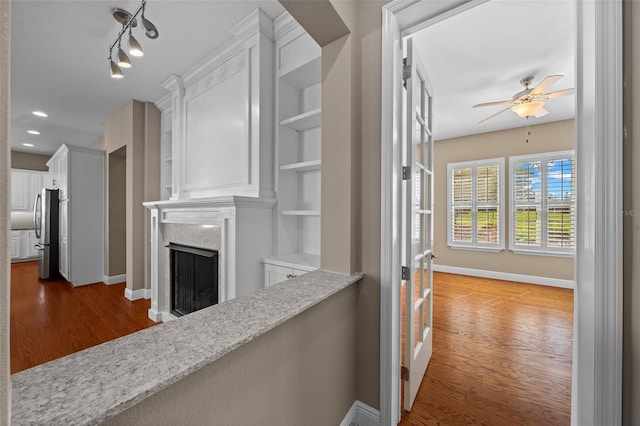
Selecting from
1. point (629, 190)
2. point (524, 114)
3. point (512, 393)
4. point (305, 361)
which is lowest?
point (512, 393)

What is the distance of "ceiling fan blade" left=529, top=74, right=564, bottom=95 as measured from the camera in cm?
237

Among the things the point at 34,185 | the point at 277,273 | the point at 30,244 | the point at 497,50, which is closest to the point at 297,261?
the point at 277,273

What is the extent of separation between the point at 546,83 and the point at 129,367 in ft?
11.9

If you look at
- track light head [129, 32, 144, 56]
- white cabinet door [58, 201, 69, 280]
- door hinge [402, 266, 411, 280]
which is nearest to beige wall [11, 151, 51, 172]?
white cabinet door [58, 201, 69, 280]

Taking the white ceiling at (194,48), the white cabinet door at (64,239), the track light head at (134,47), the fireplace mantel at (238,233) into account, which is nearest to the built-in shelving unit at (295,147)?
the fireplace mantel at (238,233)

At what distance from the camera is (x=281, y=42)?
2.24 metres

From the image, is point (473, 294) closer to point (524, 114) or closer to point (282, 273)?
point (524, 114)

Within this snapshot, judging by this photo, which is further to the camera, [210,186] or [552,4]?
[210,186]

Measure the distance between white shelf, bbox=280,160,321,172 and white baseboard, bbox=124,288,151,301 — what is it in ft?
10.3

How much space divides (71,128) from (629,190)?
7268 millimetres

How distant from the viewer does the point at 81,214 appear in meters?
4.49

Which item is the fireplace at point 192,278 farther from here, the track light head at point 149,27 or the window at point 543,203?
the window at point 543,203

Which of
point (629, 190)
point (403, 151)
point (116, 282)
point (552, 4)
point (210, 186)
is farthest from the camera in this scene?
point (116, 282)

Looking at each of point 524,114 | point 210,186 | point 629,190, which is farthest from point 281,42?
point 524,114
